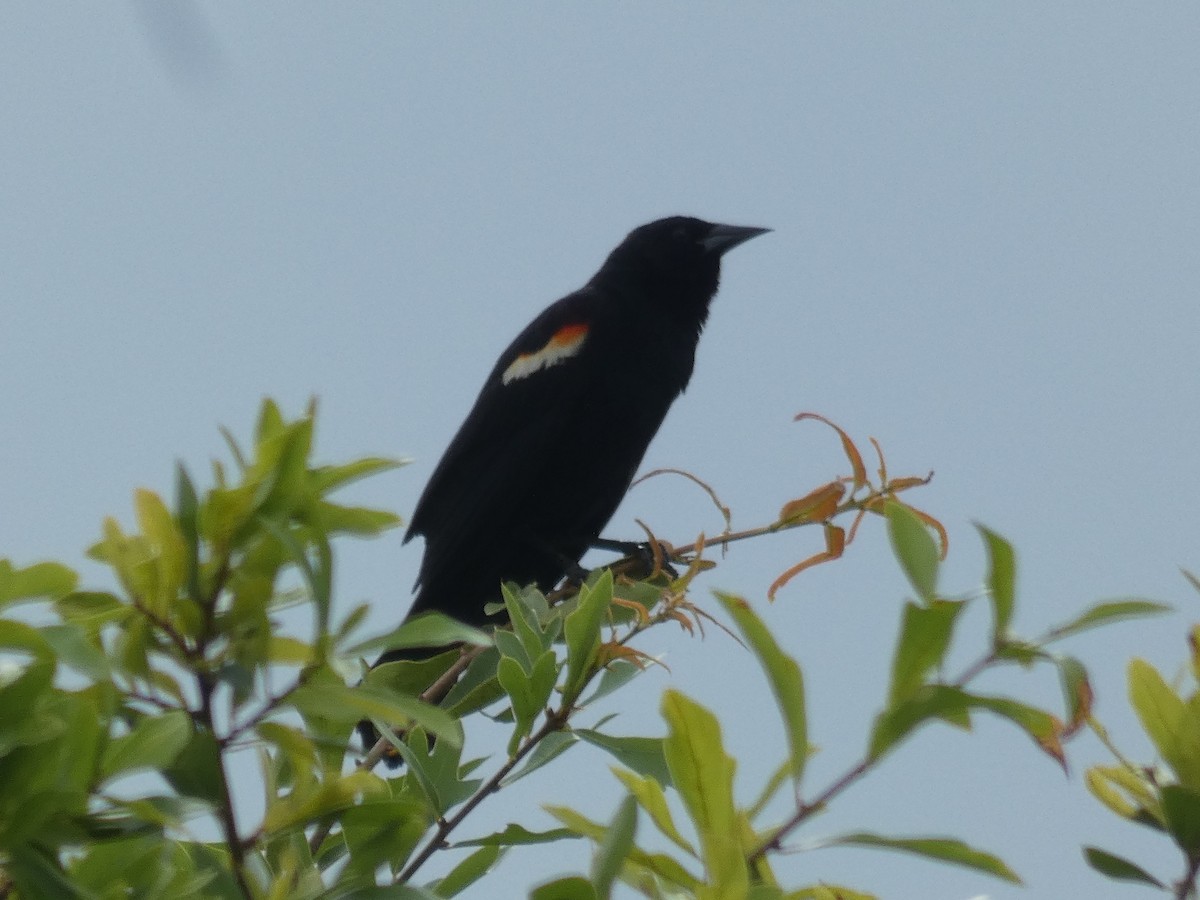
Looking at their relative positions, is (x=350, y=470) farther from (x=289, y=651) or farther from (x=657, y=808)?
(x=657, y=808)

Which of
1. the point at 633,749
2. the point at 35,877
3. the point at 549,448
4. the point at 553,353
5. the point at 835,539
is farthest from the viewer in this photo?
the point at 553,353

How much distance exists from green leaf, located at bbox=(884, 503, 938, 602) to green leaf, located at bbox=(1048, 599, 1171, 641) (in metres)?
0.09

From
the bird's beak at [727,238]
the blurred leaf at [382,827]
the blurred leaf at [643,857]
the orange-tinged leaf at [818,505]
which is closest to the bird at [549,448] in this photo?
the bird's beak at [727,238]

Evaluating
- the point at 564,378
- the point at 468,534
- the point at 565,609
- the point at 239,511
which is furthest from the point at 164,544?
the point at 564,378

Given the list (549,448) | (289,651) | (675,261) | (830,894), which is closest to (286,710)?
(289,651)

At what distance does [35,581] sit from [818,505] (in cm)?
86

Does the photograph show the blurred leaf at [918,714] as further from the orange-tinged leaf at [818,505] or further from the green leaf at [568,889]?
the orange-tinged leaf at [818,505]

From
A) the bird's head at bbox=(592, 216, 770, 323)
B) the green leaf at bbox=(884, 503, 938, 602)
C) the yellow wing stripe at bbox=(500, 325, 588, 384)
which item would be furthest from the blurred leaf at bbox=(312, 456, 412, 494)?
the bird's head at bbox=(592, 216, 770, 323)

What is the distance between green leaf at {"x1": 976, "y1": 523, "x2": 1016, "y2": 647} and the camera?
95cm

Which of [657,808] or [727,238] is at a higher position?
[727,238]

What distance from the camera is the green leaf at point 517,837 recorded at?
1.33 m

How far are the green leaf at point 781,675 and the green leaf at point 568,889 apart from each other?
17 cm

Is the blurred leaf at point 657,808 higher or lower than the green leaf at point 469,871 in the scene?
higher

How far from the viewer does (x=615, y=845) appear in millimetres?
873
